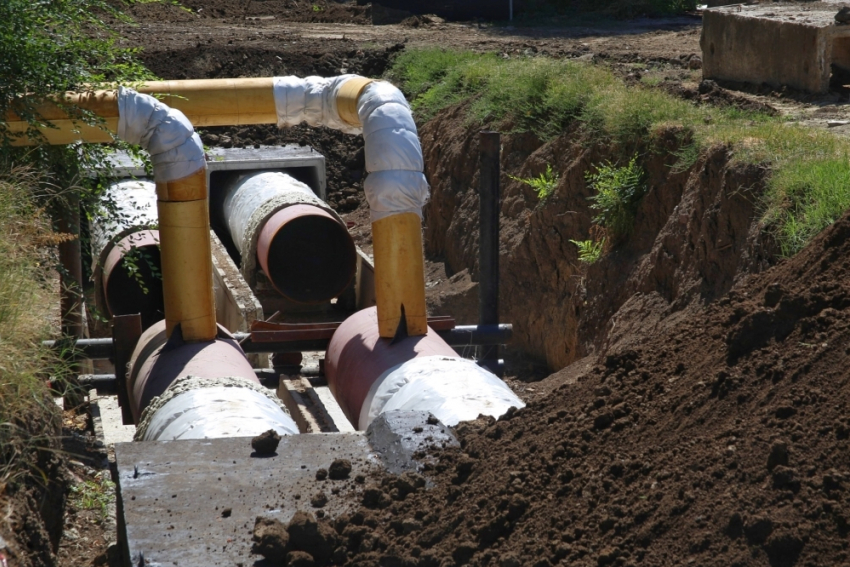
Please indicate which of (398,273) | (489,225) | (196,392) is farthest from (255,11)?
(196,392)

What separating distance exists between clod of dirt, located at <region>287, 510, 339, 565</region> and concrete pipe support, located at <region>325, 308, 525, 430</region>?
4.77ft

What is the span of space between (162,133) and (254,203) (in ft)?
13.7

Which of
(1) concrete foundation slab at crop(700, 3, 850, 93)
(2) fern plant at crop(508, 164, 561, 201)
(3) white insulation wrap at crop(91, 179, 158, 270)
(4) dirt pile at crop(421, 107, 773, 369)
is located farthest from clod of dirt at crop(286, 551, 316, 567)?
(1) concrete foundation slab at crop(700, 3, 850, 93)

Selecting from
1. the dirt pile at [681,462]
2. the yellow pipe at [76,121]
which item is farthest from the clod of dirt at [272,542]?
the yellow pipe at [76,121]

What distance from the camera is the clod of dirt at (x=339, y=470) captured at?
3246 millimetres

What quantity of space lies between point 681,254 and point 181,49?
10.3m

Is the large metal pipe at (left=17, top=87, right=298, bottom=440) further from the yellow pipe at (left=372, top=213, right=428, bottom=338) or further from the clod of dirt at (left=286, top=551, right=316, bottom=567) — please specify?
the clod of dirt at (left=286, top=551, right=316, bottom=567)

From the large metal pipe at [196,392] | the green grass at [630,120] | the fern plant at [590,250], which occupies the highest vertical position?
the green grass at [630,120]

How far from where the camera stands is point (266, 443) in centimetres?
343

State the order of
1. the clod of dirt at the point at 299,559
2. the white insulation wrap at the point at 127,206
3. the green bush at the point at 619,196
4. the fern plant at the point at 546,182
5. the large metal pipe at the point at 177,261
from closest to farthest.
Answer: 1. the clod of dirt at the point at 299,559
2. the large metal pipe at the point at 177,261
3. the green bush at the point at 619,196
4. the white insulation wrap at the point at 127,206
5. the fern plant at the point at 546,182

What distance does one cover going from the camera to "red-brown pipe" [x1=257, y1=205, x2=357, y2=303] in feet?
30.1

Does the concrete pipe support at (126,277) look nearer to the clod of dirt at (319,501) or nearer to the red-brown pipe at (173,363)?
the red-brown pipe at (173,363)

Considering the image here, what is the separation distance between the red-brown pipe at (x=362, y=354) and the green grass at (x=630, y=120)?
2.20 metres

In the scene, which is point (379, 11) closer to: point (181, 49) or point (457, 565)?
point (181, 49)
